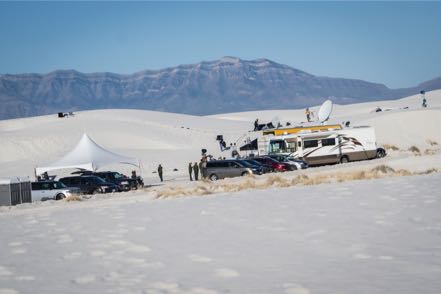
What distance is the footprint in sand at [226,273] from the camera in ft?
27.4

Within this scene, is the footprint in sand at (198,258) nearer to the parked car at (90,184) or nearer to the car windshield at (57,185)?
the car windshield at (57,185)

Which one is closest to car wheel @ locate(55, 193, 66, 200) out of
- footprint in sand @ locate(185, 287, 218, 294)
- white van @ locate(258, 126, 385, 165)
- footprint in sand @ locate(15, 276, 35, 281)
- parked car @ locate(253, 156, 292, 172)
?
parked car @ locate(253, 156, 292, 172)

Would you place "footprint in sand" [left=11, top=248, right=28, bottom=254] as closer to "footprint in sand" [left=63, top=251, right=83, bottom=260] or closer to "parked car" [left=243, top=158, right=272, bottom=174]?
"footprint in sand" [left=63, top=251, right=83, bottom=260]

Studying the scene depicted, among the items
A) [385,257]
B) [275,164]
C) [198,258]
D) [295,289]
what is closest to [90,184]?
[275,164]

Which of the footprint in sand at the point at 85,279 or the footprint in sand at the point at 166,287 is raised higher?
the footprint in sand at the point at 85,279

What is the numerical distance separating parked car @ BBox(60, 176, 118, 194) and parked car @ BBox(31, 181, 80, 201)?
848mm

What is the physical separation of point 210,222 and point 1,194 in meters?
15.0

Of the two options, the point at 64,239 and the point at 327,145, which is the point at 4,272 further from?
the point at 327,145

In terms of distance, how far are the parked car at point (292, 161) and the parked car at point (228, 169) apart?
3.40m

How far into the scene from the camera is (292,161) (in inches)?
1522

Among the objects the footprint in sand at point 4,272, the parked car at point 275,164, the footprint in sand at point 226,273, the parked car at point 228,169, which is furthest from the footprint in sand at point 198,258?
the parked car at point 275,164

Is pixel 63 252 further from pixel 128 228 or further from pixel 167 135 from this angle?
pixel 167 135

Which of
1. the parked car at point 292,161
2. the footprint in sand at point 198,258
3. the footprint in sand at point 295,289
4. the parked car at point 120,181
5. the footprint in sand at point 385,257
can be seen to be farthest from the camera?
the parked car at point 292,161

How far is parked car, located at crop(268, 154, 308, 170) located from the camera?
3791cm
